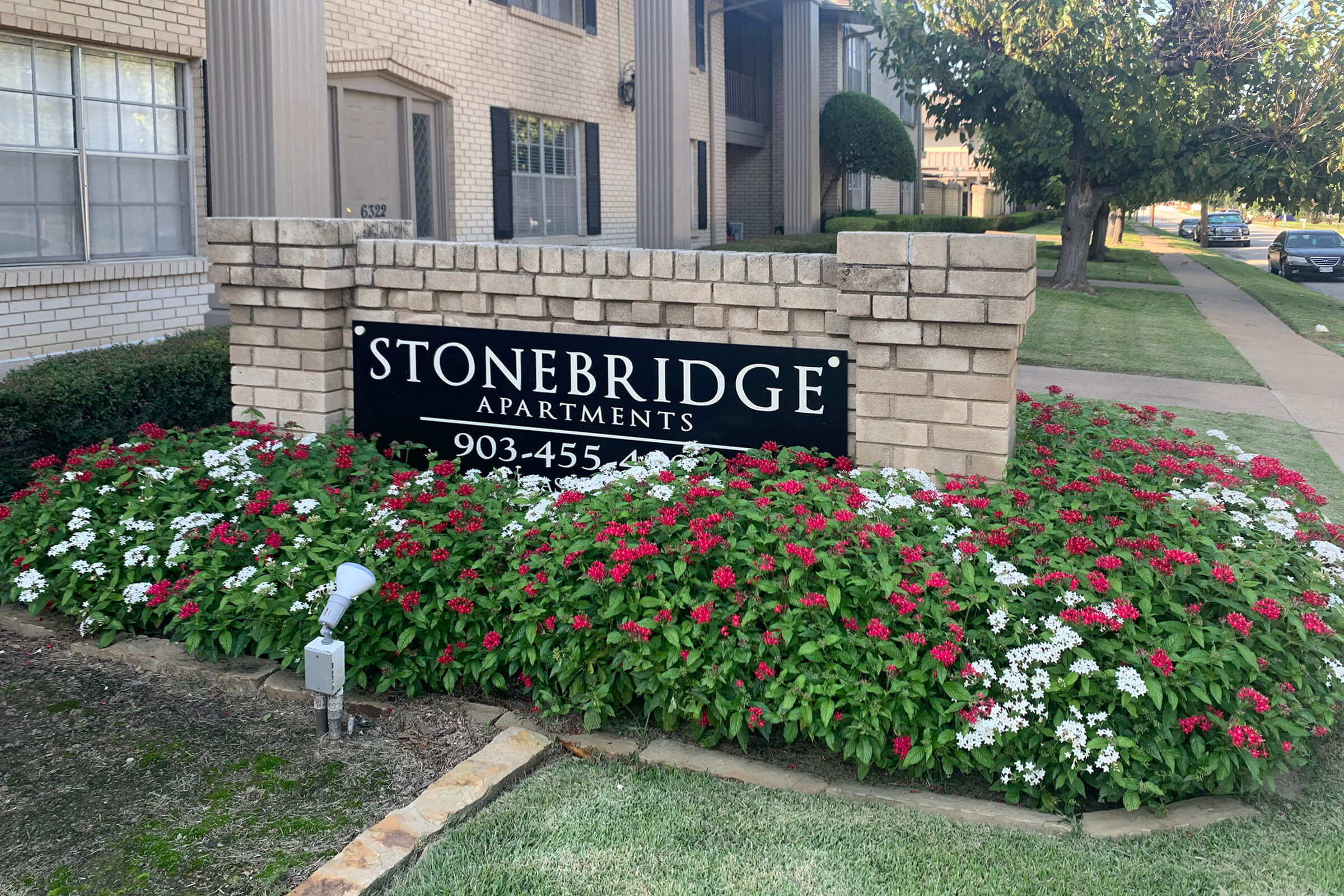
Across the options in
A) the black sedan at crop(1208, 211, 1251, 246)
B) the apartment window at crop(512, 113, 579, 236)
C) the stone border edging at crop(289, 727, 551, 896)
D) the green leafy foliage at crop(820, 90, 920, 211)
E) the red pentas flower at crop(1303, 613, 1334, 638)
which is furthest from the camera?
the black sedan at crop(1208, 211, 1251, 246)

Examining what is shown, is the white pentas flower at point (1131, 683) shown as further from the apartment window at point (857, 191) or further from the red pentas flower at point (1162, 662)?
the apartment window at point (857, 191)

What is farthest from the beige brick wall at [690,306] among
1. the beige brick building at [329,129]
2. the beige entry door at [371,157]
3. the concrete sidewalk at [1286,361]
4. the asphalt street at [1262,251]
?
the asphalt street at [1262,251]

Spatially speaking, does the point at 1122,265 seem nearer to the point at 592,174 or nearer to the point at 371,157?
the point at 592,174

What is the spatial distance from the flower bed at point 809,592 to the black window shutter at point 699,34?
1724 cm

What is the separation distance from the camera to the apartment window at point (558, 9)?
15.9 m

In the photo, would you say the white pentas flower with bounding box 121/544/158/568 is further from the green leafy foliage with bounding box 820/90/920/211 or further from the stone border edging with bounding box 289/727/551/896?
the green leafy foliage with bounding box 820/90/920/211

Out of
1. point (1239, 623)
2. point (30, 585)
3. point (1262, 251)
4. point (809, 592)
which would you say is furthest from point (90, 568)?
point (1262, 251)

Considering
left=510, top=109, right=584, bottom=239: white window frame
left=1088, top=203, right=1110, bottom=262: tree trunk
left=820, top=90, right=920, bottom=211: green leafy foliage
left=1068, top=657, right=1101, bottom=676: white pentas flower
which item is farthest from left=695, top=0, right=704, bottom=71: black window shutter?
left=1068, top=657, right=1101, bottom=676: white pentas flower

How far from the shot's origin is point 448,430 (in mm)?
5938

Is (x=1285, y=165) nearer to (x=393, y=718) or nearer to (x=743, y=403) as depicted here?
(x=743, y=403)

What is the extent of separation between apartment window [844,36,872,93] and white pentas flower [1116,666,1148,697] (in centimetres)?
2801

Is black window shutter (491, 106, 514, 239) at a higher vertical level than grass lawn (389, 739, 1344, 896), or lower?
higher

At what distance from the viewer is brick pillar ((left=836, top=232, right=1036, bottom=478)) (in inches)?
191

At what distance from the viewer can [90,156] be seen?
381 inches
